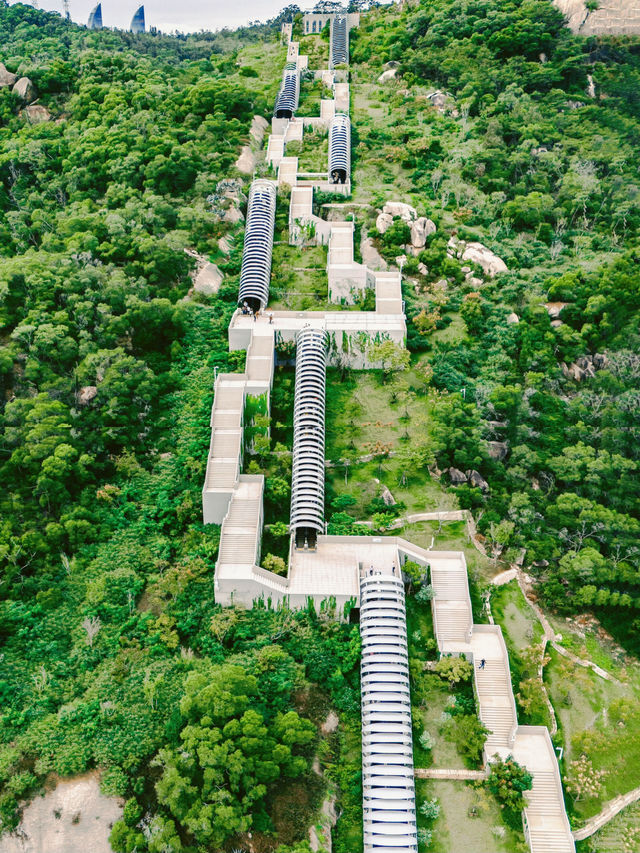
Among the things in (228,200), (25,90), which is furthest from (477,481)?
(25,90)

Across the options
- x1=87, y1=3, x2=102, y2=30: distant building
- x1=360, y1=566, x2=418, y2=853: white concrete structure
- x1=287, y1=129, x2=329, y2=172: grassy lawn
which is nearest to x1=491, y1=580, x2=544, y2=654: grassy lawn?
x1=360, y1=566, x2=418, y2=853: white concrete structure

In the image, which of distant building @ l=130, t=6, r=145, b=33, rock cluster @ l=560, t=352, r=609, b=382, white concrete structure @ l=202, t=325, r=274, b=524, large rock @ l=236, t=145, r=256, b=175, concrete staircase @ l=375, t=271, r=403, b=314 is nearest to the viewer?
white concrete structure @ l=202, t=325, r=274, b=524

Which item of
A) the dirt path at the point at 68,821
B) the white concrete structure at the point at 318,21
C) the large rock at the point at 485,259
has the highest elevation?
the white concrete structure at the point at 318,21

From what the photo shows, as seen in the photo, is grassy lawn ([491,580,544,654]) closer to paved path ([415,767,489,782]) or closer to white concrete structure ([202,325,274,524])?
paved path ([415,767,489,782])

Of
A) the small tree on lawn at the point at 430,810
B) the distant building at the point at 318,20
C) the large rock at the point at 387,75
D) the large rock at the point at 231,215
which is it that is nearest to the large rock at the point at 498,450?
the small tree on lawn at the point at 430,810

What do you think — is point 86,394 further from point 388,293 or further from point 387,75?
point 387,75

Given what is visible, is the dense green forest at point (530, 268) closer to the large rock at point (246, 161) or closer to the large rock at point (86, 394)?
the large rock at point (246, 161)
